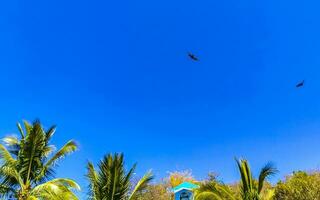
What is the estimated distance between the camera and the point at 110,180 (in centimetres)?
1248

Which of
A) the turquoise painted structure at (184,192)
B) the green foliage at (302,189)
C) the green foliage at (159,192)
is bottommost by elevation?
the green foliage at (302,189)

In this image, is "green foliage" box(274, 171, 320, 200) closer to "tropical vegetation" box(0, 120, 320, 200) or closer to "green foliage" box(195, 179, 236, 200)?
"tropical vegetation" box(0, 120, 320, 200)

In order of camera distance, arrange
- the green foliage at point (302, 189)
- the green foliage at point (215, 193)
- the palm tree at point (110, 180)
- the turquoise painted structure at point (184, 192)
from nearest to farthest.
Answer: the palm tree at point (110, 180) < the green foliage at point (215, 193) < the green foliage at point (302, 189) < the turquoise painted structure at point (184, 192)

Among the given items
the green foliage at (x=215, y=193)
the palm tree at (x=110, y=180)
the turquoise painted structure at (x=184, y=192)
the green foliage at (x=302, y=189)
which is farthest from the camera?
the turquoise painted structure at (x=184, y=192)

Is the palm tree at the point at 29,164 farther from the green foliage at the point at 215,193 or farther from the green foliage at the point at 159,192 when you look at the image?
the green foliage at the point at 159,192

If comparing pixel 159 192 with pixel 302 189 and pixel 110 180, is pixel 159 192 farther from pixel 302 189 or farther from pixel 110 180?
pixel 110 180

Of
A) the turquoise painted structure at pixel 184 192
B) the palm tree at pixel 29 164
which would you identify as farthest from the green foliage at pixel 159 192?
the palm tree at pixel 29 164

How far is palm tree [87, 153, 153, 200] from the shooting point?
492 inches

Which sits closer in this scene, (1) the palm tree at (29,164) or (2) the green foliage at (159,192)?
(1) the palm tree at (29,164)

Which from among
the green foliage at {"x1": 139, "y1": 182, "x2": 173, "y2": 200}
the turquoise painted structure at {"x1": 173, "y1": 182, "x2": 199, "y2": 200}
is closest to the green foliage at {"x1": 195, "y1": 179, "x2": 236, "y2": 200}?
the turquoise painted structure at {"x1": 173, "y1": 182, "x2": 199, "y2": 200}

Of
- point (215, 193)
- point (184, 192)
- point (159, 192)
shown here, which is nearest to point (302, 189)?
point (184, 192)

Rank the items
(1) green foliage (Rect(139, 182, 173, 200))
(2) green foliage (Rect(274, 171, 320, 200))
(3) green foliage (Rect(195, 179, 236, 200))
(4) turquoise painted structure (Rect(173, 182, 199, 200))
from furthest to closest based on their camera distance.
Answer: (1) green foliage (Rect(139, 182, 173, 200)) < (4) turquoise painted structure (Rect(173, 182, 199, 200)) < (2) green foliage (Rect(274, 171, 320, 200)) < (3) green foliage (Rect(195, 179, 236, 200))

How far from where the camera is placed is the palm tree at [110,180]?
41.0 feet

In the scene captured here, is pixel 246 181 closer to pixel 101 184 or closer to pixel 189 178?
pixel 101 184
